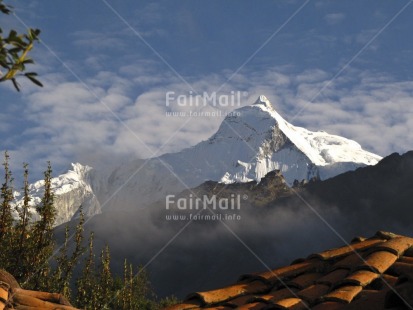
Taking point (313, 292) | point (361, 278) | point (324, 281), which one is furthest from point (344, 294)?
point (324, 281)

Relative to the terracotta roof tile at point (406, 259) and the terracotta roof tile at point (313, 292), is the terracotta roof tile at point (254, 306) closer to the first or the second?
the terracotta roof tile at point (313, 292)

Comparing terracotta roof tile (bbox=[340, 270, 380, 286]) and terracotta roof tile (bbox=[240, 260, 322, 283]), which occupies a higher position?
terracotta roof tile (bbox=[240, 260, 322, 283])

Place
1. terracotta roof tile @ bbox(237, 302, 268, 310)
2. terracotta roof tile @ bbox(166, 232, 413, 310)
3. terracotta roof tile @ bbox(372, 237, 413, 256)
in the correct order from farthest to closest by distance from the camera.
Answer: terracotta roof tile @ bbox(372, 237, 413, 256) < terracotta roof tile @ bbox(237, 302, 268, 310) < terracotta roof tile @ bbox(166, 232, 413, 310)

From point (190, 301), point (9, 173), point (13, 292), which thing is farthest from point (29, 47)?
point (9, 173)

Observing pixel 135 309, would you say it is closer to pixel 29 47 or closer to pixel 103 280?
pixel 103 280

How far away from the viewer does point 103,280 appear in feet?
138

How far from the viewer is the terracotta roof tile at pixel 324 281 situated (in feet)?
23.9

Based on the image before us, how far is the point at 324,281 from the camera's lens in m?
8.01

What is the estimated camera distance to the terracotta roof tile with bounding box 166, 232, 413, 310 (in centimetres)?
728

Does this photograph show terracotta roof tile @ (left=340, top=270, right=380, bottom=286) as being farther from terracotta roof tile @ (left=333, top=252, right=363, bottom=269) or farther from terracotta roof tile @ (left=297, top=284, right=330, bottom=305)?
terracotta roof tile @ (left=333, top=252, right=363, bottom=269)

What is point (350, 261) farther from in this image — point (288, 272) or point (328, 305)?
point (328, 305)

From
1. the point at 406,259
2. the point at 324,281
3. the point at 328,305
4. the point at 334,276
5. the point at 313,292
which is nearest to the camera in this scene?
the point at 328,305

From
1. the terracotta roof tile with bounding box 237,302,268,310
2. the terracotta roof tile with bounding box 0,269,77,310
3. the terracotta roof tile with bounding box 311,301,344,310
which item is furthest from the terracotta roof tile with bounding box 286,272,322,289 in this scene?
the terracotta roof tile with bounding box 0,269,77,310

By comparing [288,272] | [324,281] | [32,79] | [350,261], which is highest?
[32,79]
